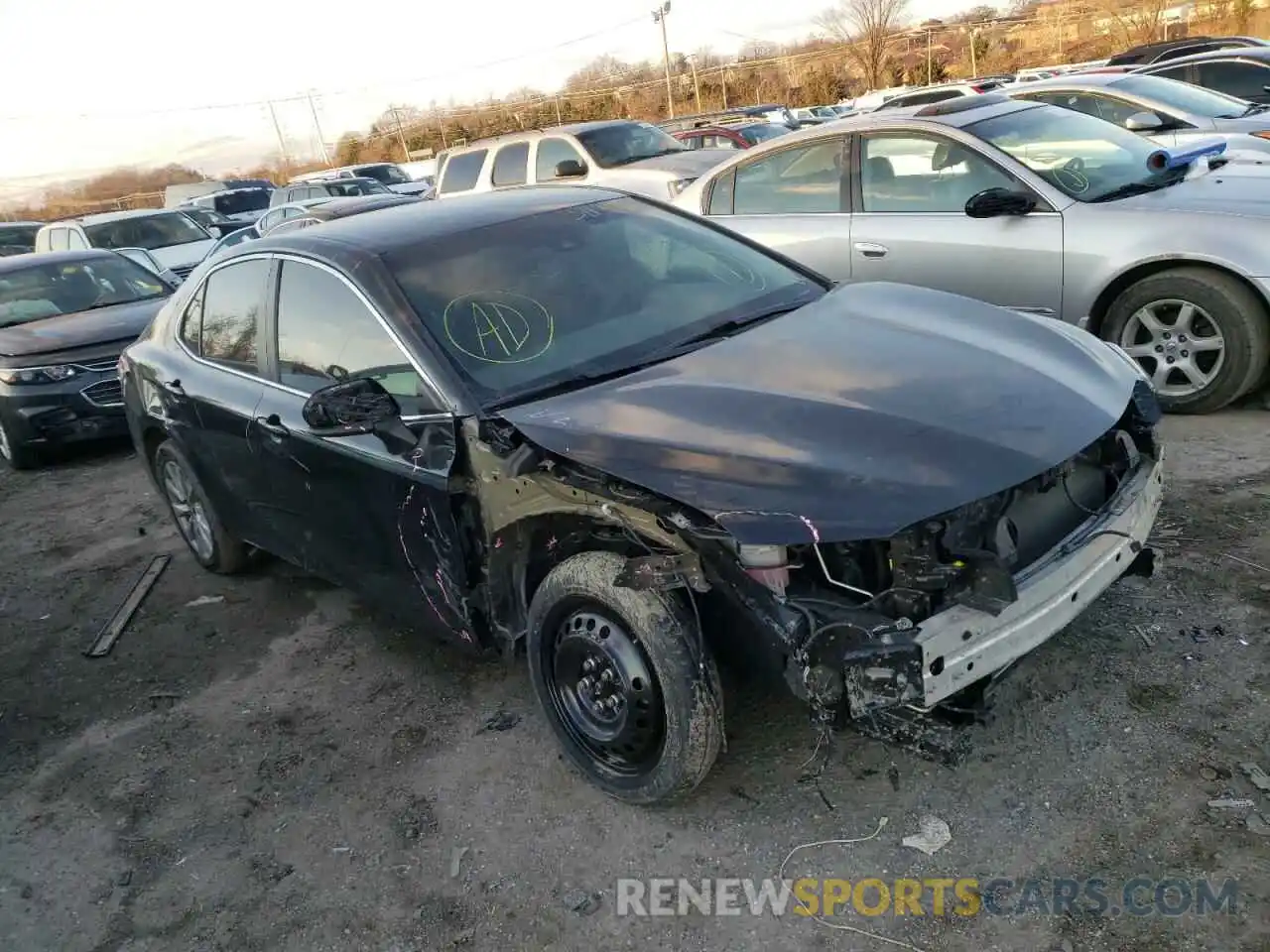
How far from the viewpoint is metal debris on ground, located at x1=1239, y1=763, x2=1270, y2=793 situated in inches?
105

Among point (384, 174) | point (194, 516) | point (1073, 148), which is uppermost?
point (384, 174)

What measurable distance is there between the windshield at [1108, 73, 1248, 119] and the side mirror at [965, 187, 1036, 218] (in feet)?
15.3

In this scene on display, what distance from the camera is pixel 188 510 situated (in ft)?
17.3

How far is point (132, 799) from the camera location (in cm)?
348

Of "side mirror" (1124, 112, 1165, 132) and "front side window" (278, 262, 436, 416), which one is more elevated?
"side mirror" (1124, 112, 1165, 132)

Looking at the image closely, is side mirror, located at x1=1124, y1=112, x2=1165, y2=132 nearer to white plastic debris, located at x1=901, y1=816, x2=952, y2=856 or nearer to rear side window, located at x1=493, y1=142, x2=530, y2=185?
rear side window, located at x1=493, y1=142, x2=530, y2=185

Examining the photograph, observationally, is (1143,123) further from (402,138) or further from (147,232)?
(402,138)

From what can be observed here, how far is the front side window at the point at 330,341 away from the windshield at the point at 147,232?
12.1 m

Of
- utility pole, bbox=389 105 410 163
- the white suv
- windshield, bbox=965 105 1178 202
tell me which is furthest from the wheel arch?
utility pole, bbox=389 105 410 163

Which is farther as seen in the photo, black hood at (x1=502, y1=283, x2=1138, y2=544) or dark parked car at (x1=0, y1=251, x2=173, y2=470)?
dark parked car at (x1=0, y1=251, x2=173, y2=470)

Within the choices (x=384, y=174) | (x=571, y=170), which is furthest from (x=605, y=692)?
(x=384, y=174)

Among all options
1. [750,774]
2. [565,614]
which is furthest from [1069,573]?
[565,614]

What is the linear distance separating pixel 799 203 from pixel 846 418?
424 cm

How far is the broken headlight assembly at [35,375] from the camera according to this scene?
297 inches
